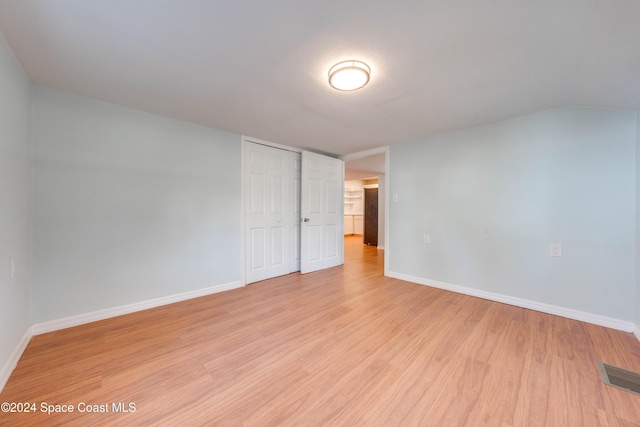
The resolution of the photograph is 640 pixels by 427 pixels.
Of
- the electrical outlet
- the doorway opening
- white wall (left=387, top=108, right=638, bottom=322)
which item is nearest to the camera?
white wall (left=387, top=108, right=638, bottom=322)

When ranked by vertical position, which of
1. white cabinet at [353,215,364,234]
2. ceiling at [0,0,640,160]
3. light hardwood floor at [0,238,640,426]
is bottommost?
light hardwood floor at [0,238,640,426]

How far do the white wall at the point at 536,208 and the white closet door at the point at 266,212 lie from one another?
2002 mm

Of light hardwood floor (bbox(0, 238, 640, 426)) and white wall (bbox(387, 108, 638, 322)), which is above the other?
white wall (bbox(387, 108, 638, 322))

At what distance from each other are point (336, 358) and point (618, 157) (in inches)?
119

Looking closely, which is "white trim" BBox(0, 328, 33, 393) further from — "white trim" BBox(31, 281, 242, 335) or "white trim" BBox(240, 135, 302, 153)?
"white trim" BBox(240, 135, 302, 153)

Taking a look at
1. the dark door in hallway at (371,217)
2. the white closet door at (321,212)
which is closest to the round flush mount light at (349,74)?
the white closet door at (321,212)

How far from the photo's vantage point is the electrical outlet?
7.55 feet

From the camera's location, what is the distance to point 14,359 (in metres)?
1.53

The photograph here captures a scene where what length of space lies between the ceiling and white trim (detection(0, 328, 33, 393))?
6.54ft

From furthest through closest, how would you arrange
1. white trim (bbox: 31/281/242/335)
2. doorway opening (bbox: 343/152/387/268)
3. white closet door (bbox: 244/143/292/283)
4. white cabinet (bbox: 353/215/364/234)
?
1. white cabinet (bbox: 353/215/364/234)
2. doorway opening (bbox: 343/152/387/268)
3. white closet door (bbox: 244/143/292/283)
4. white trim (bbox: 31/281/242/335)

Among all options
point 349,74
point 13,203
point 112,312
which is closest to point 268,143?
point 349,74

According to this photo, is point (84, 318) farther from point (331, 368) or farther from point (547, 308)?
point (547, 308)

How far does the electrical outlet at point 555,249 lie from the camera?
2.30m

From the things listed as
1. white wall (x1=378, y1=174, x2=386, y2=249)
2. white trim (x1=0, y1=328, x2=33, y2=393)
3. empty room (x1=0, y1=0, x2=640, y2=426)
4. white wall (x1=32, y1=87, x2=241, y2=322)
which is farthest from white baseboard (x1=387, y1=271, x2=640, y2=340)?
white trim (x1=0, y1=328, x2=33, y2=393)
